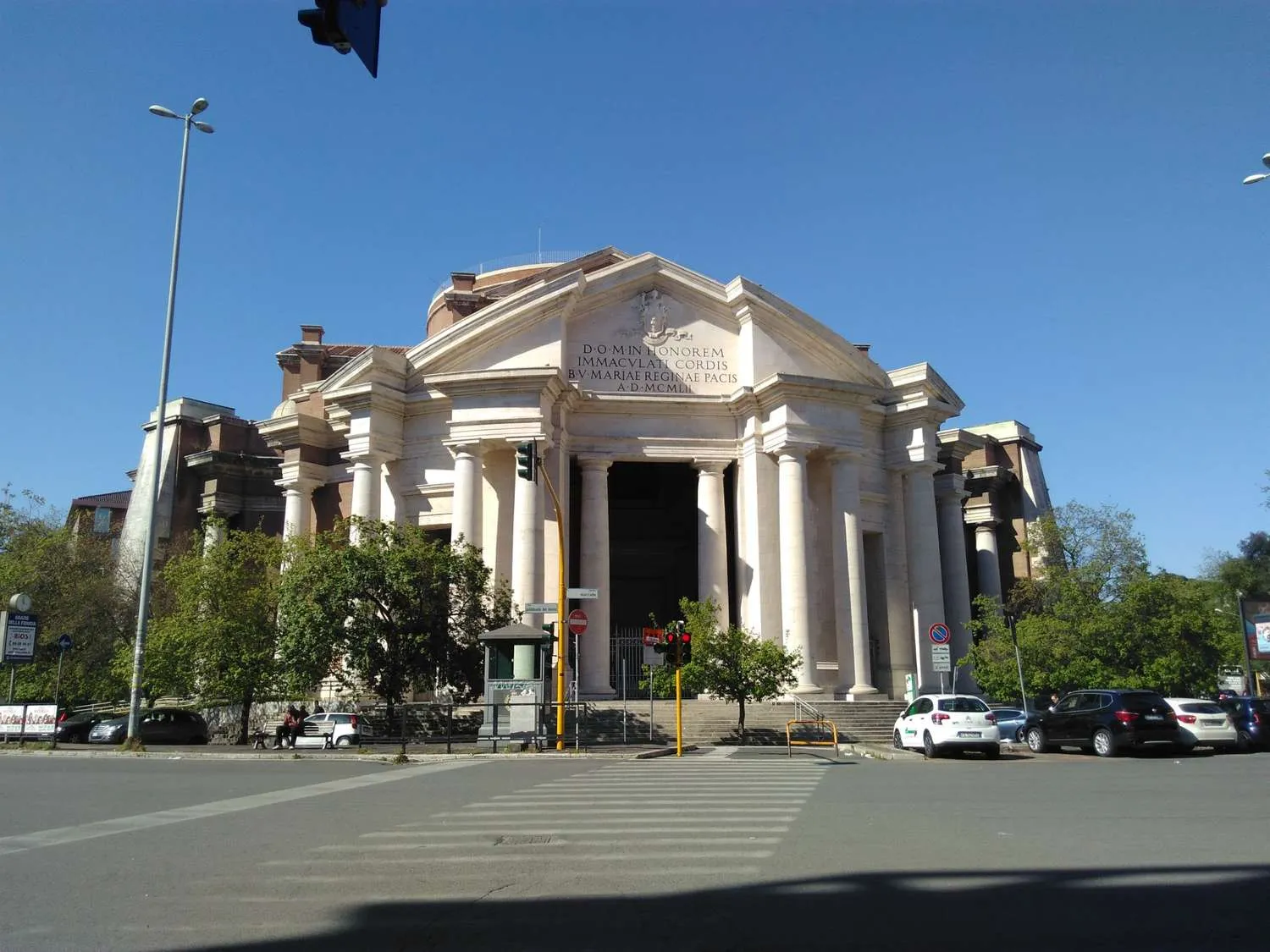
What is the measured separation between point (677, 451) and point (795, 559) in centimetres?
617

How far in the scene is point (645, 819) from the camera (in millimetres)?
10961

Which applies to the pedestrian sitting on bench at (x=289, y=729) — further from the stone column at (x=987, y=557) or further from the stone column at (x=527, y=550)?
the stone column at (x=987, y=557)

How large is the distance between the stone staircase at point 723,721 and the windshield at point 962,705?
21.8 ft

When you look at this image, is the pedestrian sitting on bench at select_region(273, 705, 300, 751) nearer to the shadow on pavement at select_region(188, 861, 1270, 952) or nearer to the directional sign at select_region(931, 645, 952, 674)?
the directional sign at select_region(931, 645, 952, 674)

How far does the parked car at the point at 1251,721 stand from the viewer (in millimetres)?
25156

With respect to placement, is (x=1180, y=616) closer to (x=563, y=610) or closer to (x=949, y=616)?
(x=949, y=616)

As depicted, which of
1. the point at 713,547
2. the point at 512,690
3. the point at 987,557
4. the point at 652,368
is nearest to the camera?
the point at 512,690

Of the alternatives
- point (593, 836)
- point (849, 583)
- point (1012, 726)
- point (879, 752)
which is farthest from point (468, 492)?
point (593, 836)

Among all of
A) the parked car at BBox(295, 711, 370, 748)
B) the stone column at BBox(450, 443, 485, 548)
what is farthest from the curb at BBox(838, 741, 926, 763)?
the stone column at BBox(450, 443, 485, 548)

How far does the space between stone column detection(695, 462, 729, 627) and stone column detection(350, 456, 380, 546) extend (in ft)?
39.1

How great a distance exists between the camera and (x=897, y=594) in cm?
3972

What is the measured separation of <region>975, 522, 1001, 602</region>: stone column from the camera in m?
49.3

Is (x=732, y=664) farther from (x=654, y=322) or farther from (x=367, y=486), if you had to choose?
(x=367, y=486)

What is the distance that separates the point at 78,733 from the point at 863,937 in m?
34.0
